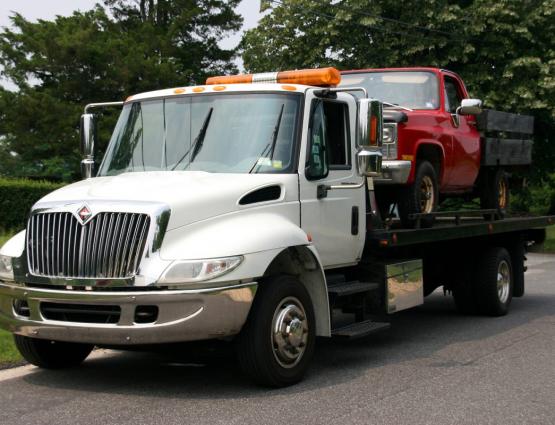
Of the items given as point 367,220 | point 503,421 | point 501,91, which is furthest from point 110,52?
point 503,421

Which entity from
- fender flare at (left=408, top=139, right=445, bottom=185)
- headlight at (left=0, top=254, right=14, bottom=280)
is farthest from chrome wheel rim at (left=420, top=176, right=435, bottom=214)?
headlight at (left=0, top=254, right=14, bottom=280)

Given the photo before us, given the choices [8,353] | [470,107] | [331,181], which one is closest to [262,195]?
[331,181]

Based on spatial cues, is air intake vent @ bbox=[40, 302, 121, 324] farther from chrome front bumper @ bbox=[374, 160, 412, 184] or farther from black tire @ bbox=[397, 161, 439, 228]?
black tire @ bbox=[397, 161, 439, 228]

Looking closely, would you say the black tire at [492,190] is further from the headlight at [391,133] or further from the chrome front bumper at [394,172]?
the headlight at [391,133]

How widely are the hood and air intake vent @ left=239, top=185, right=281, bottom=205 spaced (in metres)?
0.03

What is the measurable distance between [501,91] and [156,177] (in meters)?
20.4

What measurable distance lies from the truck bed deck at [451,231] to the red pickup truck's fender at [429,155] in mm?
540

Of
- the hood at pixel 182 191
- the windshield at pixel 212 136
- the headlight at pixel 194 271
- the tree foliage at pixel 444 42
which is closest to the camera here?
the headlight at pixel 194 271

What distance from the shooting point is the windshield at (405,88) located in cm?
1036

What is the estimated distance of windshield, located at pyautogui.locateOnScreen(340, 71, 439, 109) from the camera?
10.4 meters

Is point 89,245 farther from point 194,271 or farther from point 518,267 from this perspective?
point 518,267

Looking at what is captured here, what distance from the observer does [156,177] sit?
7352mm

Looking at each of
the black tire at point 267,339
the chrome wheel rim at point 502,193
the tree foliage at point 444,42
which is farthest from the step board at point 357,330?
the tree foliage at point 444,42

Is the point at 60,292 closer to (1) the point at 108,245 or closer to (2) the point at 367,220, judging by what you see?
(1) the point at 108,245
